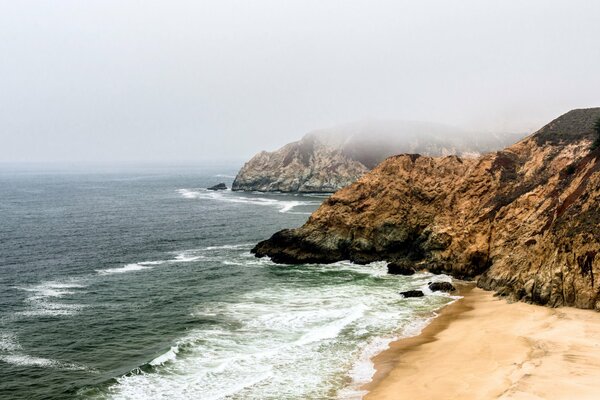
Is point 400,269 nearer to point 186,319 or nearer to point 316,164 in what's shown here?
point 186,319

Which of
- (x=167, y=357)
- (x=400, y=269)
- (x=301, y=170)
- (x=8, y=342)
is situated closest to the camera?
(x=167, y=357)

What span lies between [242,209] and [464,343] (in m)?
88.8

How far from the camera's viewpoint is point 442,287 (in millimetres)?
47719

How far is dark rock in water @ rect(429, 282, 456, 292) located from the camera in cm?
4753

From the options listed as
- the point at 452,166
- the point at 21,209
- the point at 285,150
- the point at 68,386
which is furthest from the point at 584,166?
the point at 285,150

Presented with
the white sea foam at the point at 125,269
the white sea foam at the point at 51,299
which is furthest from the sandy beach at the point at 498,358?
the white sea foam at the point at 125,269

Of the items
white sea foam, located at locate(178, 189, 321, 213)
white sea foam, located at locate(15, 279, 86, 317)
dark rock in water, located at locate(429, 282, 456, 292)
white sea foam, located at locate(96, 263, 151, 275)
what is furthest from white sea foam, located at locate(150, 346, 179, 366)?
white sea foam, located at locate(178, 189, 321, 213)

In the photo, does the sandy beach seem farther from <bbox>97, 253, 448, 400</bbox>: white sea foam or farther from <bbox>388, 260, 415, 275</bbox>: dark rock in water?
<bbox>388, 260, 415, 275</bbox>: dark rock in water

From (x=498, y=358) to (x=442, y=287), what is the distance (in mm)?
17527

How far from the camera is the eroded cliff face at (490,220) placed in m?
40.6

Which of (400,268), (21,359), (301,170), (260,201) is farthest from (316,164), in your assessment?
(21,359)

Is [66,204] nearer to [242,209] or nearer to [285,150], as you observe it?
[242,209]

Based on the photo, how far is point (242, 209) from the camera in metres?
119

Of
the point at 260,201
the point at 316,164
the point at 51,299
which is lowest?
the point at 51,299
